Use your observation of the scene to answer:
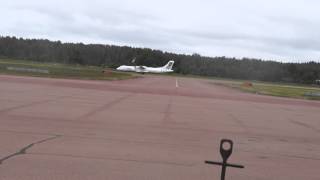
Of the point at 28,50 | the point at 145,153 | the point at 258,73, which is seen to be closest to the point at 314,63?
the point at 258,73

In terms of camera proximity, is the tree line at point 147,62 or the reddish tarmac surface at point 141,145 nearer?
the reddish tarmac surface at point 141,145

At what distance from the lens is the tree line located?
172 metres

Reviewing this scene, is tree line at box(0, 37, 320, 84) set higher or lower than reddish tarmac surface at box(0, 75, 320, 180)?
lower

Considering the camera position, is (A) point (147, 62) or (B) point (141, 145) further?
(A) point (147, 62)

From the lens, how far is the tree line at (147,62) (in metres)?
172

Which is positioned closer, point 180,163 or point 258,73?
point 180,163

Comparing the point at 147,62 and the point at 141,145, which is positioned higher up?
the point at 141,145

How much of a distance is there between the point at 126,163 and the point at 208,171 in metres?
1.46

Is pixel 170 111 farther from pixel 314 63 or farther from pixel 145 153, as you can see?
pixel 314 63

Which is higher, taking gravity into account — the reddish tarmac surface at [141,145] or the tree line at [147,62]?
the reddish tarmac surface at [141,145]

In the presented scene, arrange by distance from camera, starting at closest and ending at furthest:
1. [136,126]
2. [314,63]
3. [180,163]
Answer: [180,163] < [136,126] < [314,63]

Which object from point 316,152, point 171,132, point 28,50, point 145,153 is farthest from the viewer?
point 28,50

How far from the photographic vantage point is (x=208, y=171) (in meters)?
9.44

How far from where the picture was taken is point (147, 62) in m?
196
